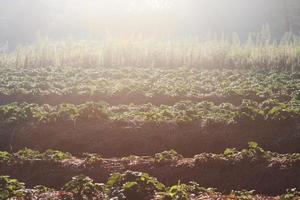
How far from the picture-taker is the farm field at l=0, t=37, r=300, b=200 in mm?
10023

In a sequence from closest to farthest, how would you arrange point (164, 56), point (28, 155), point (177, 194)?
1. point (177, 194)
2. point (28, 155)
3. point (164, 56)

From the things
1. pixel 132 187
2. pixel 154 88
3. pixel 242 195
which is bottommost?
pixel 242 195

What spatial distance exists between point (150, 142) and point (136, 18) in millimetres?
58949

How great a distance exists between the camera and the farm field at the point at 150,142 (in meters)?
10.0

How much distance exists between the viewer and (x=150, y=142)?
15.2 metres

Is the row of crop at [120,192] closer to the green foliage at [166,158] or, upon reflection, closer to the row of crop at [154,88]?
the green foliage at [166,158]

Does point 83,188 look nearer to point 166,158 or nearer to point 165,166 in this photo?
point 165,166

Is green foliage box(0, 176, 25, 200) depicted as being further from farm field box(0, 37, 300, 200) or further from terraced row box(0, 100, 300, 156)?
terraced row box(0, 100, 300, 156)

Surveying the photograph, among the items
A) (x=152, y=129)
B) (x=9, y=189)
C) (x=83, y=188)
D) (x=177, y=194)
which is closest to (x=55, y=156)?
(x=9, y=189)

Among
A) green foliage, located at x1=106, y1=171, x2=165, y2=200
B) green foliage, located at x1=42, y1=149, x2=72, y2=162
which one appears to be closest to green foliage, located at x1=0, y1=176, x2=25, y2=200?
green foliage, located at x1=106, y1=171, x2=165, y2=200

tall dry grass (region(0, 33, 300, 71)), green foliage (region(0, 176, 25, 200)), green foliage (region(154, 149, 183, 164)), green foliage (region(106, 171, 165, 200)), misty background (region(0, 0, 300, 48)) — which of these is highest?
misty background (region(0, 0, 300, 48))

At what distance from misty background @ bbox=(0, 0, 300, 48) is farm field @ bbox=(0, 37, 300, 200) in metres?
46.5

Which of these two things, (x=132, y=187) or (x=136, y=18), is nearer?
(x=132, y=187)

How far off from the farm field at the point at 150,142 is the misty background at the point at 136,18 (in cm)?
4646
